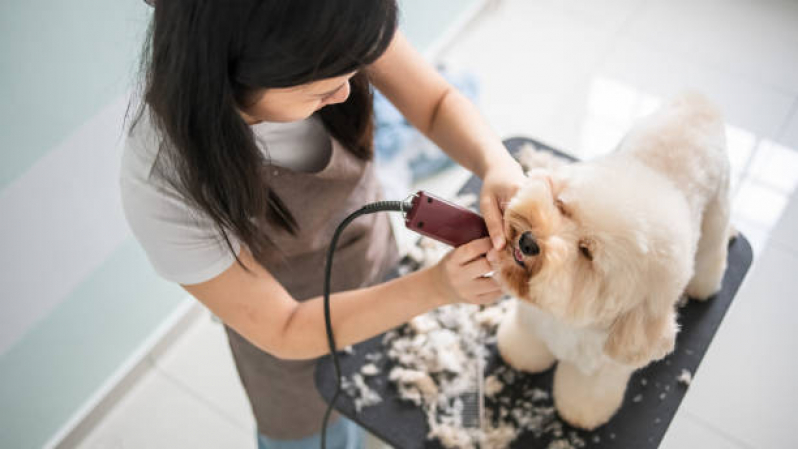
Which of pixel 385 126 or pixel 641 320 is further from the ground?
pixel 641 320

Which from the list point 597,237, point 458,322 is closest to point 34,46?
point 458,322

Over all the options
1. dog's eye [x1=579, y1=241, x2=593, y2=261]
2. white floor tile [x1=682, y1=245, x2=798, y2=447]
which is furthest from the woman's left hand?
white floor tile [x1=682, y1=245, x2=798, y2=447]

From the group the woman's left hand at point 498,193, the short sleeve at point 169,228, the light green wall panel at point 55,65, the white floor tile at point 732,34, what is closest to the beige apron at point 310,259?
the short sleeve at point 169,228

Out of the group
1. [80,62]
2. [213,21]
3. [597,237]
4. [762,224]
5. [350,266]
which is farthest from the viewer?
[762,224]

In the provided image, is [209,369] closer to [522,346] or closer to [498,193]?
[522,346]

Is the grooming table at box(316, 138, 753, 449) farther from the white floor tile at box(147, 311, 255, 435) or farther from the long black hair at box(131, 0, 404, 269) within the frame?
the white floor tile at box(147, 311, 255, 435)

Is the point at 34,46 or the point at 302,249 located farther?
the point at 34,46

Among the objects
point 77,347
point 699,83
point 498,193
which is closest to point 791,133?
point 699,83

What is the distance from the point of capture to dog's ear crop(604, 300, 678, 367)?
87 cm

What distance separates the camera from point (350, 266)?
1.18 meters

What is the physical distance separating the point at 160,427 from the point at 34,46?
1146 mm

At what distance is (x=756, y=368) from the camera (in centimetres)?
183

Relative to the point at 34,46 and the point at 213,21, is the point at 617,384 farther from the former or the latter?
the point at 34,46

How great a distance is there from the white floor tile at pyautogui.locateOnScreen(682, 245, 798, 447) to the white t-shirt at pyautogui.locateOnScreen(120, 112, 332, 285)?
1480 millimetres
